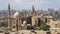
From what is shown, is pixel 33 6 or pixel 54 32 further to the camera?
pixel 33 6

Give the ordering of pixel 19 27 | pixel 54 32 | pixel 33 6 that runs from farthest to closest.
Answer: pixel 33 6 < pixel 19 27 < pixel 54 32

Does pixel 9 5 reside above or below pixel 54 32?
above

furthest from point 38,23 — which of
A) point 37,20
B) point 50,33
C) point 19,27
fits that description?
point 50,33

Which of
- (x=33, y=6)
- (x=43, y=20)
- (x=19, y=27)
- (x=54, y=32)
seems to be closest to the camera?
(x=54, y=32)

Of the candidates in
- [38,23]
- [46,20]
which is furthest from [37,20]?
[46,20]

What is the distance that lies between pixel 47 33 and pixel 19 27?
2.89 meters

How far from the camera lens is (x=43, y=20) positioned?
1880cm

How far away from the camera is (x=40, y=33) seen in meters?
10.8

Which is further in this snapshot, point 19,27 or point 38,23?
point 38,23

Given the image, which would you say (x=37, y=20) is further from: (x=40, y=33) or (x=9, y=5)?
(x=40, y=33)

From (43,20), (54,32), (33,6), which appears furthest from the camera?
(43,20)

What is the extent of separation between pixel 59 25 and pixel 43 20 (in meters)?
5.19

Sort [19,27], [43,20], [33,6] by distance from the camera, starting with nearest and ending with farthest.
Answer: [19,27] → [33,6] → [43,20]

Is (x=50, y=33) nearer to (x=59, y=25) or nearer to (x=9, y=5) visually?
(x=59, y=25)
